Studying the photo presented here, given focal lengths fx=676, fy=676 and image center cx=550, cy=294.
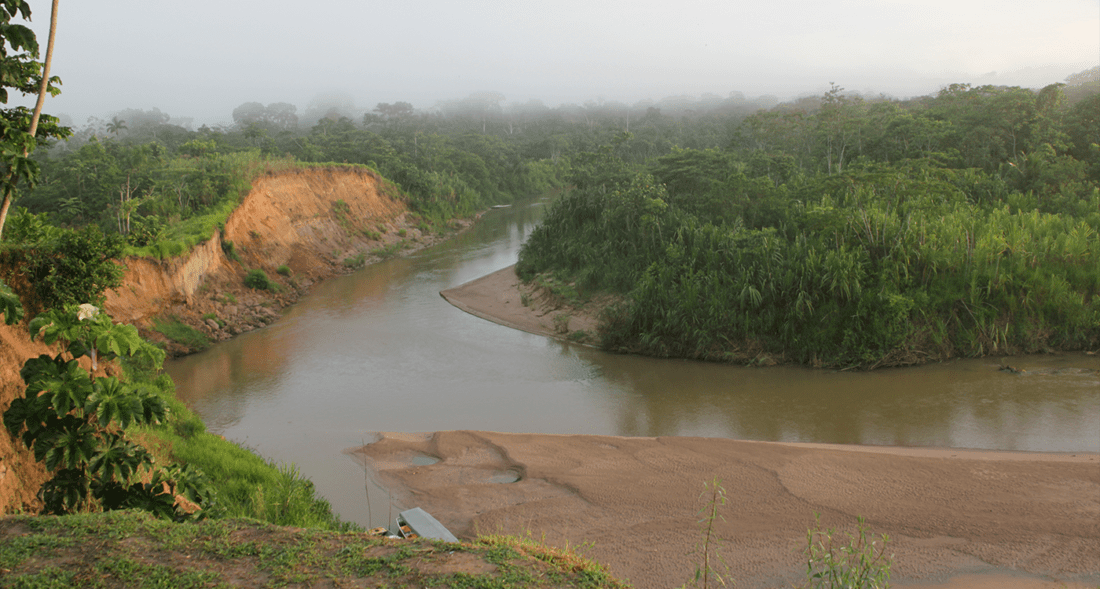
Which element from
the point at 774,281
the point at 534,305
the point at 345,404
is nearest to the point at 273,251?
the point at 534,305

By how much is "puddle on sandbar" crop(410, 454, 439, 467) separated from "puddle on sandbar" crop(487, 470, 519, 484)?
125 cm

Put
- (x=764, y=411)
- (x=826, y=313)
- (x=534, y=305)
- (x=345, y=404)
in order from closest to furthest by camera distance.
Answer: (x=764, y=411) → (x=345, y=404) → (x=826, y=313) → (x=534, y=305)

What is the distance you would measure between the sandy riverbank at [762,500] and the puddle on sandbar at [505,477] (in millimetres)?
33

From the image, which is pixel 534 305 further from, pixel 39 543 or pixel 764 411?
pixel 39 543

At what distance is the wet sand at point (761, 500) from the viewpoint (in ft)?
25.1

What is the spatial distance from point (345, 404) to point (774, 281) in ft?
34.2

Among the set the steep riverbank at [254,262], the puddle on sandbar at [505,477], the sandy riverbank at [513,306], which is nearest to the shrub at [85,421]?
the steep riverbank at [254,262]

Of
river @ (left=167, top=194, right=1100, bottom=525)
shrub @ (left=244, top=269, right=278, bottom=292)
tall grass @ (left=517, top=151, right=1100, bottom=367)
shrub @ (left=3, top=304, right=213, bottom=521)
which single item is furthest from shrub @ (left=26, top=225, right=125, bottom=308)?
shrub @ (left=244, top=269, right=278, bottom=292)

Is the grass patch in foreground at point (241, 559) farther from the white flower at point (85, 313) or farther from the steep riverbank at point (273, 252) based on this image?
the steep riverbank at point (273, 252)

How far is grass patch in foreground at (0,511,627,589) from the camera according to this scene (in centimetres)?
447

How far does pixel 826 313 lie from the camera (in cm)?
1574

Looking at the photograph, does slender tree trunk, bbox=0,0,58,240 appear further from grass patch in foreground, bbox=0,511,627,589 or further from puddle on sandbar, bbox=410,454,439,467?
puddle on sandbar, bbox=410,454,439,467

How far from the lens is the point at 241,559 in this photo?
4840 mm

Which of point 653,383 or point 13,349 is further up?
point 13,349
